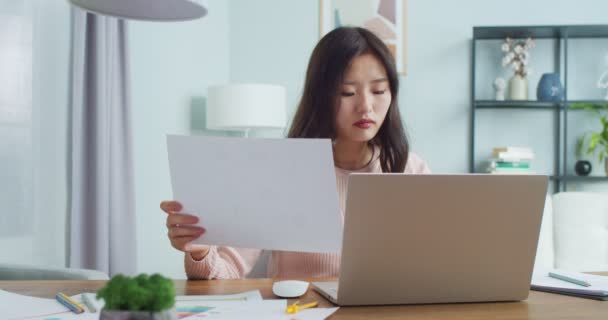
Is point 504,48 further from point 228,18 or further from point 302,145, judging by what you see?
point 302,145

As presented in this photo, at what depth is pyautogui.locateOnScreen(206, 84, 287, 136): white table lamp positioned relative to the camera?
3115 millimetres

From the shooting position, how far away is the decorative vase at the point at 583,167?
354cm

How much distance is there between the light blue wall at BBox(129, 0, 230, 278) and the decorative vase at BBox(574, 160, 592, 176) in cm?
219

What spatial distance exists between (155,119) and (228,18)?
122 centimetres

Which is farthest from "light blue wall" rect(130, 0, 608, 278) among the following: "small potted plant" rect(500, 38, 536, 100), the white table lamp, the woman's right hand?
the woman's right hand

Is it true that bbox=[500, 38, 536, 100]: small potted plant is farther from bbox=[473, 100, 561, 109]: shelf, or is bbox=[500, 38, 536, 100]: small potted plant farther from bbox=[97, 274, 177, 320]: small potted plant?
bbox=[97, 274, 177, 320]: small potted plant

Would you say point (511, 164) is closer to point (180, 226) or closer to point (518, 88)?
point (518, 88)

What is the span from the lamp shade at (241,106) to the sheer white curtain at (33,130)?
983mm

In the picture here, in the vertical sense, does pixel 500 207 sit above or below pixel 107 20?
below

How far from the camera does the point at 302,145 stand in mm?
898

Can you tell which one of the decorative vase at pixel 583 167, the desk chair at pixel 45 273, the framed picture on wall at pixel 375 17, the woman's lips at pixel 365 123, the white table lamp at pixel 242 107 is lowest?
the desk chair at pixel 45 273

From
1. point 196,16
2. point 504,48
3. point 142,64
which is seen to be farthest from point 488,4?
point 196,16

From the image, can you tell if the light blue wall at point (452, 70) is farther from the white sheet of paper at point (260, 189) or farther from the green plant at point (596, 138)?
the white sheet of paper at point (260, 189)

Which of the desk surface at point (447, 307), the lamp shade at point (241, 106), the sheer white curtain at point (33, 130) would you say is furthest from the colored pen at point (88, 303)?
the lamp shade at point (241, 106)
